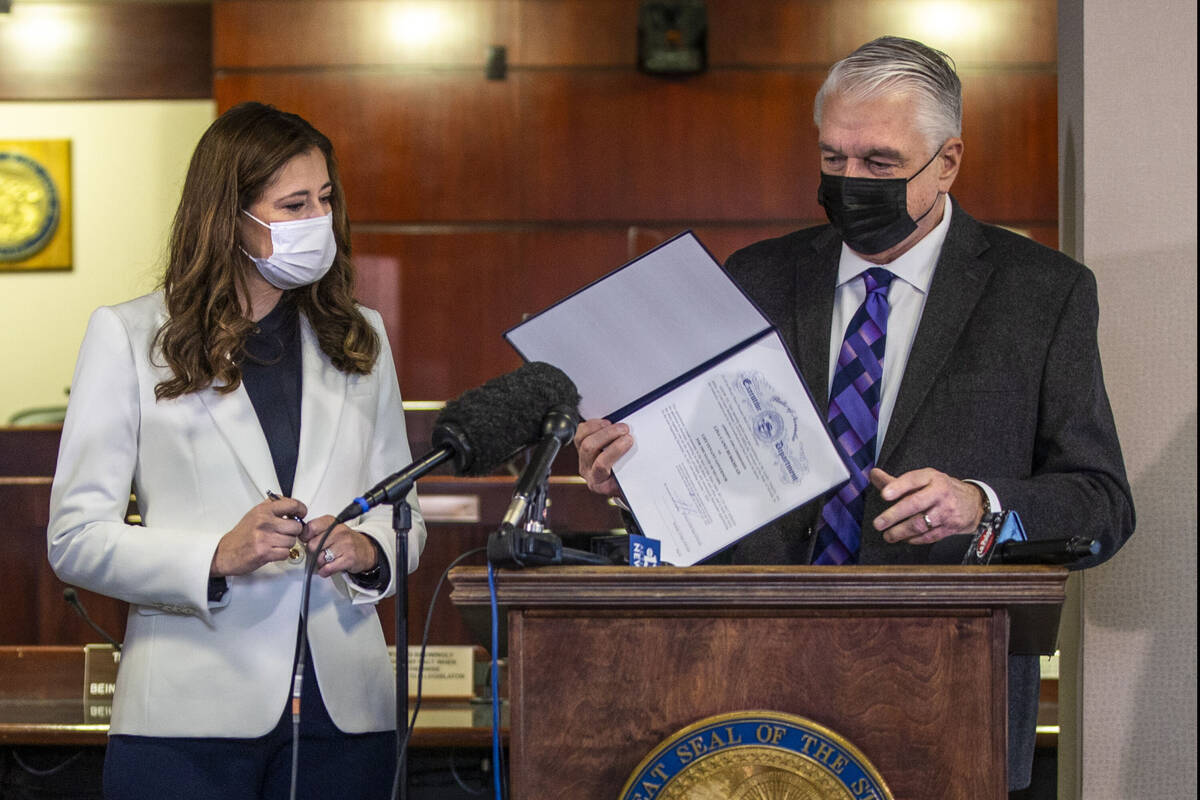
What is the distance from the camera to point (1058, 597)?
4.18 ft

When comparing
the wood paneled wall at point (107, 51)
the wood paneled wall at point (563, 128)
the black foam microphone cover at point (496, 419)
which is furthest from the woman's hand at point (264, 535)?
the wood paneled wall at point (107, 51)

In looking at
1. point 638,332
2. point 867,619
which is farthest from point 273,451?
point 867,619

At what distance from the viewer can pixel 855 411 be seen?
1.77 metres

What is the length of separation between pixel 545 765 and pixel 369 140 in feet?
17.7

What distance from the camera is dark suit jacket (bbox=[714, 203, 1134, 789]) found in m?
1.65

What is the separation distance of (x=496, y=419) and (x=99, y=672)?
198 centimetres

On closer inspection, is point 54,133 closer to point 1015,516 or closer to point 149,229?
point 149,229

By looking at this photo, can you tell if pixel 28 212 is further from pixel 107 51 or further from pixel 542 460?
pixel 542 460

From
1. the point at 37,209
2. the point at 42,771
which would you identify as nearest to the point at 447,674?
the point at 42,771

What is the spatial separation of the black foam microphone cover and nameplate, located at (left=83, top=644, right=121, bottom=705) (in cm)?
180

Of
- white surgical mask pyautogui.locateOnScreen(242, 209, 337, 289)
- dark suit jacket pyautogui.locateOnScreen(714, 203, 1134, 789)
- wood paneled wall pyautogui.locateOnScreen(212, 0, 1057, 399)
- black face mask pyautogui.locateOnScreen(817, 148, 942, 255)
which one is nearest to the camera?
dark suit jacket pyautogui.locateOnScreen(714, 203, 1134, 789)

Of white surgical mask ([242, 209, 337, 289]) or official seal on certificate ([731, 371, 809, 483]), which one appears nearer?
official seal on certificate ([731, 371, 809, 483])

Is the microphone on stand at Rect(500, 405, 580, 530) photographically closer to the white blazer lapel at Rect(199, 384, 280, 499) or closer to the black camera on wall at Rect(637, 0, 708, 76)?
the white blazer lapel at Rect(199, 384, 280, 499)

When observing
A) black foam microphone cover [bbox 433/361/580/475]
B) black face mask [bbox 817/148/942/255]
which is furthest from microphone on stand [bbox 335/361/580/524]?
black face mask [bbox 817/148/942/255]
